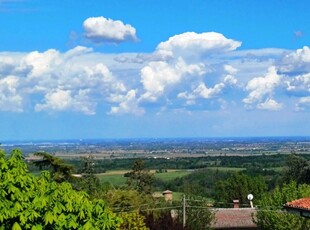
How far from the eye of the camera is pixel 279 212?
39719 millimetres

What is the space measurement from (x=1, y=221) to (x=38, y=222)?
661mm

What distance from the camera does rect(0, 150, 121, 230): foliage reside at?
12.0 m

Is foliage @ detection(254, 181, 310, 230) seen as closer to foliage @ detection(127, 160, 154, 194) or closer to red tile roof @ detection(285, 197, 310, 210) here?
red tile roof @ detection(285, 197, 310, 210)

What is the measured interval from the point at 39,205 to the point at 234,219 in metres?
39.5

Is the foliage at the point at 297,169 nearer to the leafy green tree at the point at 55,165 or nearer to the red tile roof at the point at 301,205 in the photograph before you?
the leafy green tree at the point at 55,165

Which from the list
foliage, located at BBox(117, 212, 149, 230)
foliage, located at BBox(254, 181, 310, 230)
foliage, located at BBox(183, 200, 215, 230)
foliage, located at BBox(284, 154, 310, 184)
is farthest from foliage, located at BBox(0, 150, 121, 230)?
foliage, located at BBox(284, 154, 310, 184)

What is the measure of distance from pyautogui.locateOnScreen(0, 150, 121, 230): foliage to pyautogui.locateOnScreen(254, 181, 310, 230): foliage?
1015 inches

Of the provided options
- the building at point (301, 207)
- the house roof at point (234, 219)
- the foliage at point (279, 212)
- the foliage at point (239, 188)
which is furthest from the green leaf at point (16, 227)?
the foliage at point (239, 188)

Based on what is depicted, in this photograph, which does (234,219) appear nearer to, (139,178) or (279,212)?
(279,212)

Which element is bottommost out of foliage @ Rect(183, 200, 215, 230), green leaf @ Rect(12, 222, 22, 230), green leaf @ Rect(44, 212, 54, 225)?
foliage @ Rect(183, 200, 215, 230)

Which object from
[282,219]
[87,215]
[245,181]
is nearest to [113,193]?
[282,219]

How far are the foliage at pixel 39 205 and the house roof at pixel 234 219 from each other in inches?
1377

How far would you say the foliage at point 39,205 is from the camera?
12.0 meters

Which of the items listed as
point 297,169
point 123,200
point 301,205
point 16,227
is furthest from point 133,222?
point 297,169
